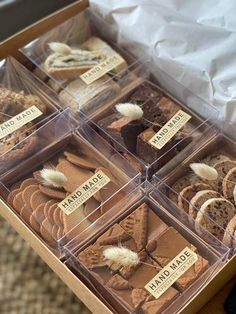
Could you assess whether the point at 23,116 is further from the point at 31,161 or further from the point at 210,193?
the point at 210,193

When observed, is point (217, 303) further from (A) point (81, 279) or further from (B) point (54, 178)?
(B) point (54, 178)

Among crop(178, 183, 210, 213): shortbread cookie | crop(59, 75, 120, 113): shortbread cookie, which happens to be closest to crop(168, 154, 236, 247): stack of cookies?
crop(178, 183, 210, 213): shortbread cookie

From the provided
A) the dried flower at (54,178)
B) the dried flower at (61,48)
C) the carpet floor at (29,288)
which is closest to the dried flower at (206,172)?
the dried flower at (54,178)

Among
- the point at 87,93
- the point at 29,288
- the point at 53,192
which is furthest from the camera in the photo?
the point at 29,288

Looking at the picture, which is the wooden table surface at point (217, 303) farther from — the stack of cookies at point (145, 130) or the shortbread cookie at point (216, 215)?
the stack of cookies at point (145, 130)

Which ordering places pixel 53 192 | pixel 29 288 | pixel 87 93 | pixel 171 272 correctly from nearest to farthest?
1. pixel 171 272
2. pixel 53 192
3. pixel 87 93
4. pixel 29 288

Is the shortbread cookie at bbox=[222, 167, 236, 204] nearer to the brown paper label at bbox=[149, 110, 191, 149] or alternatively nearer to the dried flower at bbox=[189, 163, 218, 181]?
the dried flower at bbox=[189, 163, 218, 181]

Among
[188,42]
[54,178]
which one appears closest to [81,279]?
[54,178]
